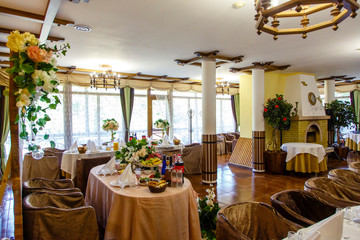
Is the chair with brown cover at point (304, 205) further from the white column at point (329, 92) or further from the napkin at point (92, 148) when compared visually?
the white column at point (329, 92)

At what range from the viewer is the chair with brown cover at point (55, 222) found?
80.0 inches

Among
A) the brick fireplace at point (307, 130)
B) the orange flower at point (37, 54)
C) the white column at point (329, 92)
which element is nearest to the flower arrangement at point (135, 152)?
the orange flower at point (37, 54)

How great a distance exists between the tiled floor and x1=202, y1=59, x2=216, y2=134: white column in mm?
1309

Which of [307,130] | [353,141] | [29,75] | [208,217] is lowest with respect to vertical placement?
[208,217]

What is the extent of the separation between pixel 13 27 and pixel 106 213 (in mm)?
3034

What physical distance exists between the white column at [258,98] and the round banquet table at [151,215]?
191 inches

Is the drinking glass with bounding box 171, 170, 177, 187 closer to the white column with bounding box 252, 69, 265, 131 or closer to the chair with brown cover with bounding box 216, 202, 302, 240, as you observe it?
the chair with brown cover with bounding box 216, 202, 302, 240

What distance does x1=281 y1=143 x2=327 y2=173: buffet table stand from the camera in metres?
5.97

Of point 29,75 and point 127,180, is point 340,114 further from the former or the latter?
point 29,75

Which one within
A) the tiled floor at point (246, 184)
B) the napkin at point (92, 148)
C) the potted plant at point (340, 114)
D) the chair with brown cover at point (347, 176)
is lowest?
the tiled floor at point (246, 184)

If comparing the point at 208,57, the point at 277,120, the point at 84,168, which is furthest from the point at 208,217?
the point at 277,120

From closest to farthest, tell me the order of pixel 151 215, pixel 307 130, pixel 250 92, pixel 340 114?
pixel 151 215 → pixel 307 130 → pixel 250 92 → pixel 340 114

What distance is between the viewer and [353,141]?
9078 mm

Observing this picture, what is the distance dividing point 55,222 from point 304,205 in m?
2.45
